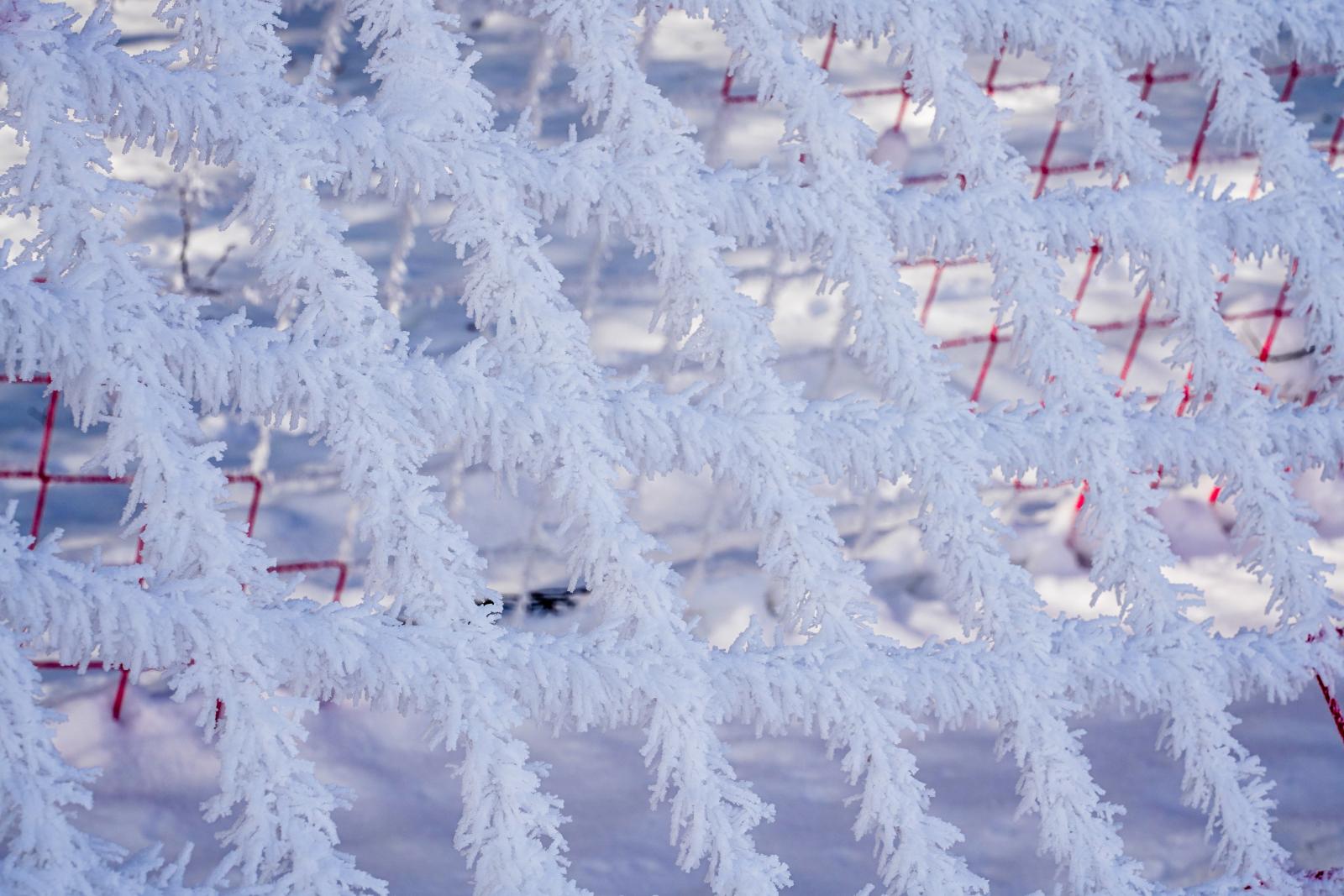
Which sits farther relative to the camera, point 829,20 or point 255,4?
point 829,20

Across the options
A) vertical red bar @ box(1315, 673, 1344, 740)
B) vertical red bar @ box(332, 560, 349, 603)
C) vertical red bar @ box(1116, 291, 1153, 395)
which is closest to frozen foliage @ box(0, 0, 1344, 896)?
vertical red bar @ box(1315, 673, 1344, 740)

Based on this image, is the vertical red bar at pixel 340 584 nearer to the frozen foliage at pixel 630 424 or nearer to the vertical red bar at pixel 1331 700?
the frozen foliage at pixel 630 424

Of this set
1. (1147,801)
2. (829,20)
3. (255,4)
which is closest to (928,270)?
(1147,801)

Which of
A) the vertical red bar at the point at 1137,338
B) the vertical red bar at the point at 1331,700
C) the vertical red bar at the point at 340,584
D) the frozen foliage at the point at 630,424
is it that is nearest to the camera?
the frozen foliage at the point at 630,424

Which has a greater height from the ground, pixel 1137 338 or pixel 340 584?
pixel 1137 338

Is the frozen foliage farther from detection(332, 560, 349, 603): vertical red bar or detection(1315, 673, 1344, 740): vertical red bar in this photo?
detection(332, 560, 349, 603): vertical red bar

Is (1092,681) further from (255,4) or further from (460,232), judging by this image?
(255,4)

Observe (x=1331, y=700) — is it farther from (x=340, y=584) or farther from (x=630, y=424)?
(x=340, y=584)

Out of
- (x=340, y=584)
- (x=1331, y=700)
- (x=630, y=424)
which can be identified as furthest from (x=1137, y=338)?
(x=630, y=424)

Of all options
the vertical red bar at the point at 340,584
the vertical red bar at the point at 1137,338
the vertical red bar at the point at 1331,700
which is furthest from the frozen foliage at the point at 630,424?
the vertical red bar at the point at 340,584
